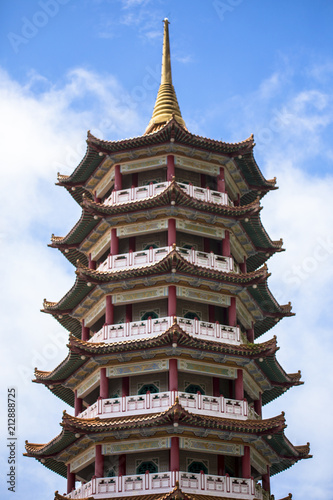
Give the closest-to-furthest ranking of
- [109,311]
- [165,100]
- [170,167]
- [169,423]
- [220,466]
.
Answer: [169,423], [220,466], [109,311], [170,167], [165,100]

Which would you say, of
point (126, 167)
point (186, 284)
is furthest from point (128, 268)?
point (126, 167)

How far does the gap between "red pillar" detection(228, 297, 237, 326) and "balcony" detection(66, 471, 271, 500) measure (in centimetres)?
712

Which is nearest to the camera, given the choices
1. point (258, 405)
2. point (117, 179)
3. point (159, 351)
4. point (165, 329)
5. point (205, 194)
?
point (159, 351)

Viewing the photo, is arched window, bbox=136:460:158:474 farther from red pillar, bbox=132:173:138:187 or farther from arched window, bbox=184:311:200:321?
red pillar, bbox=132:173:138:187

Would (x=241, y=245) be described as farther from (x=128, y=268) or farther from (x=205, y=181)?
(x=128, y=268)

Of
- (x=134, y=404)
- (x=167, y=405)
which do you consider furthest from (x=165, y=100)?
(x=167, y=405)

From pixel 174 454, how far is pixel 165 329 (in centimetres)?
540

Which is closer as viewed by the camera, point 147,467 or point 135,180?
point 147,467

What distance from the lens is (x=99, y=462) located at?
117 ft

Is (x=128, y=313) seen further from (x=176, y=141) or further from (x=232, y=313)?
(x=176, y=141)

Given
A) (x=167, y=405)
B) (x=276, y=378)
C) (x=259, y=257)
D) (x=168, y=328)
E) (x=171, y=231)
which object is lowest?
(x=167, y=405)

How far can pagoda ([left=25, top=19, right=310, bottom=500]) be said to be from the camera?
35156 millimetres

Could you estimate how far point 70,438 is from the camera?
37.2 metres

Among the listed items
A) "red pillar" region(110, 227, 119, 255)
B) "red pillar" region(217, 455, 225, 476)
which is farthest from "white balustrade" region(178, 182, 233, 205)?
"red pillar" region(217, 455, 225, 476)
